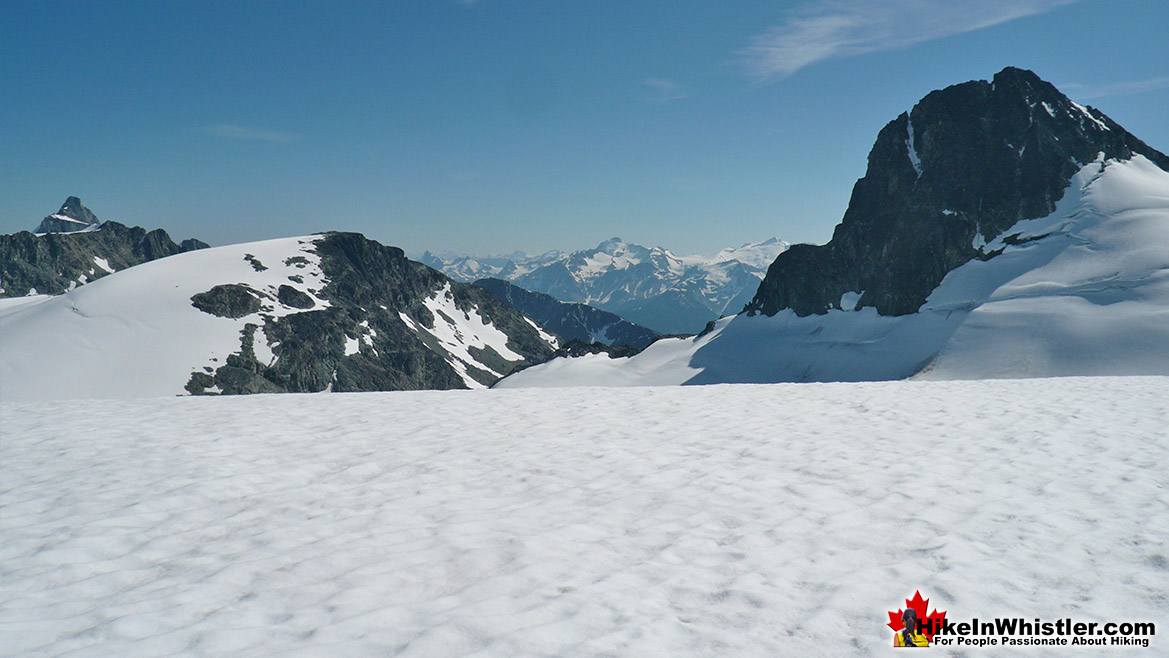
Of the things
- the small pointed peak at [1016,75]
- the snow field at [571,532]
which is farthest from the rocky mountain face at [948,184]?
the snow field at [571,532]

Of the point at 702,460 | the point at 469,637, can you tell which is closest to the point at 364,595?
the point at 469,637

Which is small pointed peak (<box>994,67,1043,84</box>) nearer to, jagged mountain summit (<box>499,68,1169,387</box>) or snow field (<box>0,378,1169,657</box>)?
jagged mountain summit (<box>499,68,1169,387</box>)

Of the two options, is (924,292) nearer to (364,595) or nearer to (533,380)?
(533,380)

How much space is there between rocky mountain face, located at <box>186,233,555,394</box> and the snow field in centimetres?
10143

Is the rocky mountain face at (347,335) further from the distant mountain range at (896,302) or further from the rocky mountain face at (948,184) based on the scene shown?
the rocky mountain face at (948,184)

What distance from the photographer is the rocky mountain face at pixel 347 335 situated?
114 meters

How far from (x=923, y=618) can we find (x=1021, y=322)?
2631 inches

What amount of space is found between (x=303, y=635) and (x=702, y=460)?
6298 millimetres

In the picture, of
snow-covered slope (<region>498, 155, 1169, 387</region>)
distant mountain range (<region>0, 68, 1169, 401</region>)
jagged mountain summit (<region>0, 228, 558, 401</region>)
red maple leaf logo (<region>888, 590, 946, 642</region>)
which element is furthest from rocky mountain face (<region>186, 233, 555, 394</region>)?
red maple leaf logo (<region>888, 590, 946, 642</region>)

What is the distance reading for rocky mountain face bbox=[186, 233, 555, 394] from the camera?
11375 centimetres

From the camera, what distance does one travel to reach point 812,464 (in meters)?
8.73

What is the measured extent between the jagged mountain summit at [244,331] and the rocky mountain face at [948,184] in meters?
97.9

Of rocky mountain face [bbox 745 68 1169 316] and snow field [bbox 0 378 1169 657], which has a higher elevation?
rocky mountain face [bbox 745 68 1169 316]

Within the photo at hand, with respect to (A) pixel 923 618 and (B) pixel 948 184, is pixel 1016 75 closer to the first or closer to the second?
(B) pixel 948 184
